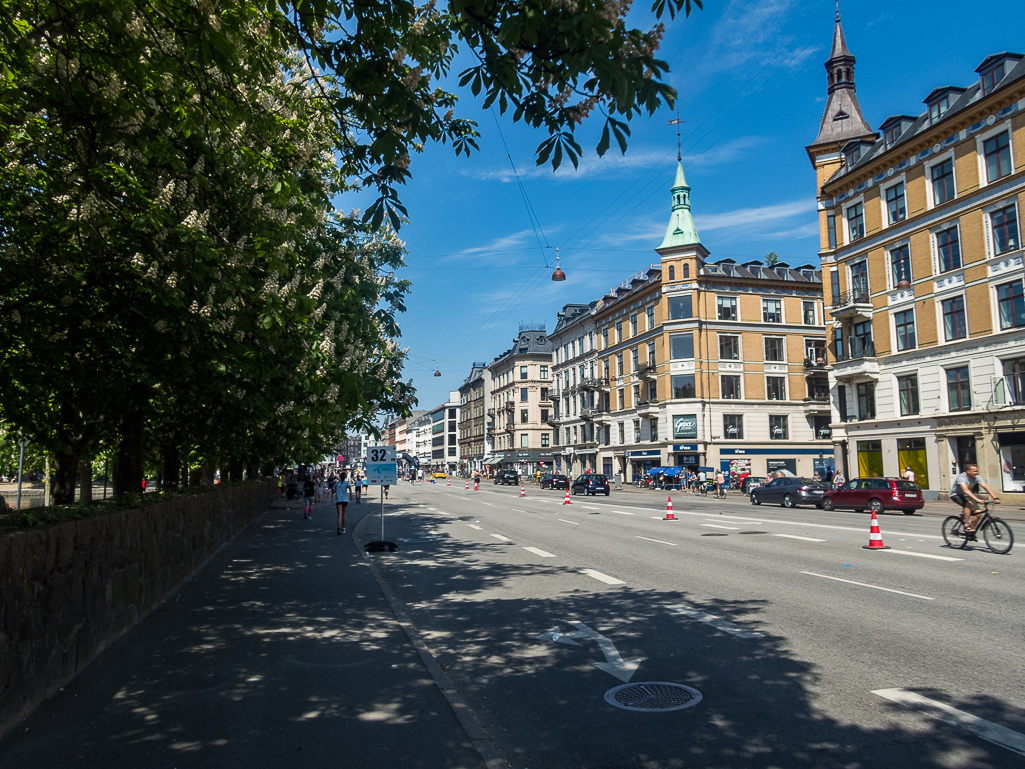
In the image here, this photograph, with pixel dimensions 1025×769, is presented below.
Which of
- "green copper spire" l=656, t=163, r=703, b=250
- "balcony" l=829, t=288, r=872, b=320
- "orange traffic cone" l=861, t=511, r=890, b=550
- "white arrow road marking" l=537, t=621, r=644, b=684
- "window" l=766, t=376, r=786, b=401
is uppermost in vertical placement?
"green copper spire" l=656, t=163, r=703, b=250

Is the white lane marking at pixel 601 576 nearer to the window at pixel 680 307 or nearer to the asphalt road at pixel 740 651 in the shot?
the asphalt road at pixel 740 651

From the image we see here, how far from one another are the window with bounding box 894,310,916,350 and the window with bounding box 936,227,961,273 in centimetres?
300

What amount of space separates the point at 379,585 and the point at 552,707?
260 inches


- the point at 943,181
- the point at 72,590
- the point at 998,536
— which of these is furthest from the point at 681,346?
the point at 72,590

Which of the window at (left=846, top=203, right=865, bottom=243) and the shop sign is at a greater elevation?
the window at (left=846, top=203, right=865, bottom=243)

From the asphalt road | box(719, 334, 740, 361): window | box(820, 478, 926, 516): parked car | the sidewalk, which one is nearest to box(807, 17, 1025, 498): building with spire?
box(820, 478, 926, 516): parked car

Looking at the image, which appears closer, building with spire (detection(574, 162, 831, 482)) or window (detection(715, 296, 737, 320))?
building with spire (detection(574, 162, 831, 482))

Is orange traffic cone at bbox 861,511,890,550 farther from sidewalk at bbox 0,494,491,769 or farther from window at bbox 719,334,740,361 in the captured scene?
window at bbox 719,334,740,361

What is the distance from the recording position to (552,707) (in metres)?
5.74

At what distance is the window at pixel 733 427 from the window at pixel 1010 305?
27.8 meters

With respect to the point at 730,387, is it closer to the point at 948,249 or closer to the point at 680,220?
the point at 680,220

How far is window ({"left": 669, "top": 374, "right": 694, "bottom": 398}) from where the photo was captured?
59.2 meters

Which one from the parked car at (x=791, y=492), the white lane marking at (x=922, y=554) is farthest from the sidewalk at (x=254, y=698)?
the parked car at (x=791, y=492)

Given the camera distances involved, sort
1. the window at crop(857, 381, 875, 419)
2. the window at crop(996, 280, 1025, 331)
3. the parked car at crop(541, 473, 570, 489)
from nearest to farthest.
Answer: the window at crop(996, 280, 1025, 331)
the window at crop(857, 381, 875, 419)
the parked car at crop(541, 473, 570, 489)
